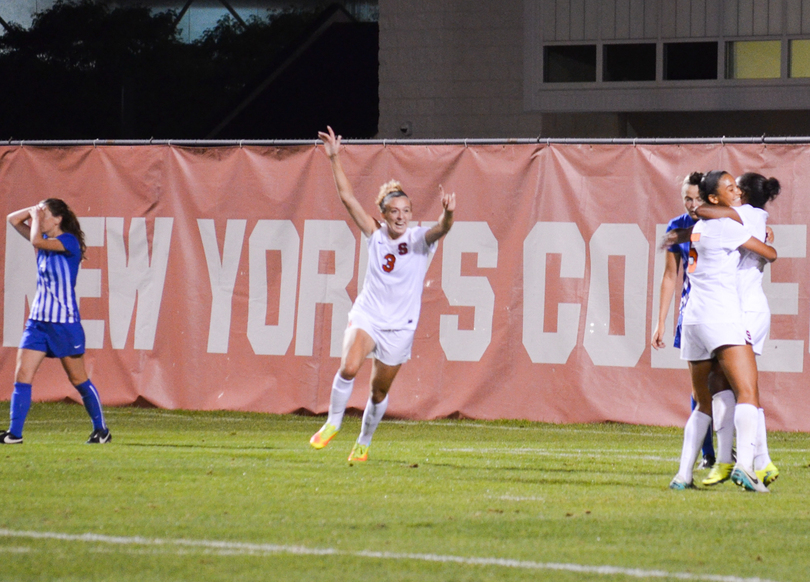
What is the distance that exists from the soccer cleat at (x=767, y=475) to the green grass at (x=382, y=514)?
5.3 inches

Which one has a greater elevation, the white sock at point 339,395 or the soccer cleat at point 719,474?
the white sock at point 339,395

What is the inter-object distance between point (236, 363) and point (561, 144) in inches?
159

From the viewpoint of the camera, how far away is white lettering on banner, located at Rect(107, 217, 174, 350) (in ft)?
44.3

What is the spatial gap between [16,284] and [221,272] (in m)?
2.37

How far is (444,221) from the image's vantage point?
8.46 m

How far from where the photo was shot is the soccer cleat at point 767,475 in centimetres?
765

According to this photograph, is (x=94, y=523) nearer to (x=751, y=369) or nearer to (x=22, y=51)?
(x=751, y=369)

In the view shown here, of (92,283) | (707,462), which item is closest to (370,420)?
(707,462)

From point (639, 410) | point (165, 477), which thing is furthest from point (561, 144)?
point (165, 477)

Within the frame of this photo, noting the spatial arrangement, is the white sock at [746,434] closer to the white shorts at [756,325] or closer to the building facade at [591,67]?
the white shorts at [756,325]

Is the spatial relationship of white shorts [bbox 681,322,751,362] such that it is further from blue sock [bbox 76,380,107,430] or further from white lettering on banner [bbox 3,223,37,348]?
white lettering on banner [bbox 3,223,37,348]

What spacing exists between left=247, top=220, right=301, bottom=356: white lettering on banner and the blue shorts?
11.0 ft

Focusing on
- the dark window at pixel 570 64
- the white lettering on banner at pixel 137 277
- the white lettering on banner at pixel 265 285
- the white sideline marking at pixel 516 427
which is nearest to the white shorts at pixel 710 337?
the white sideline marking at pixel 516 427

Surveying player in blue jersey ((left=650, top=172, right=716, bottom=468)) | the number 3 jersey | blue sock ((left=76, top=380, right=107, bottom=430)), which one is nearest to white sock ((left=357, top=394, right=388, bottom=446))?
the number 3 jersey
